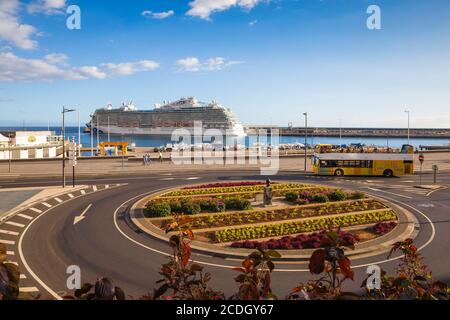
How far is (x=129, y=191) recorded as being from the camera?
29.6 m

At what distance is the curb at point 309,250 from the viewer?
14883 mm

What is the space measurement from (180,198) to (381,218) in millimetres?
13652

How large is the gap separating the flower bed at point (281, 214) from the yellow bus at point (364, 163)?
13823 mm

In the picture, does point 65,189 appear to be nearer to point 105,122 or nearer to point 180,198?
point 180,198

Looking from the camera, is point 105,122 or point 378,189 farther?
point 105,122

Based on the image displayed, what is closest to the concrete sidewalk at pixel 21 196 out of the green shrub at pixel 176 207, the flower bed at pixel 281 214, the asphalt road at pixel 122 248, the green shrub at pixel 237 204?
the asphalt road at pixel 122 248

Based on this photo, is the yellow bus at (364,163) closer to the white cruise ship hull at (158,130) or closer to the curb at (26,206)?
the curb at (26,206)

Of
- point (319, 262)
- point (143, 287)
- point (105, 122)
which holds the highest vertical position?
point (105, 122)

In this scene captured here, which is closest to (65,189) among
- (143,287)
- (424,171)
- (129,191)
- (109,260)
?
(129,191)

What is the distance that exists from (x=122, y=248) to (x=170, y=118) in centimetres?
13265

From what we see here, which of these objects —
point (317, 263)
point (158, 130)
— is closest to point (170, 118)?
point (158, 130)

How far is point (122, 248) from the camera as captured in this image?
16016 mm
